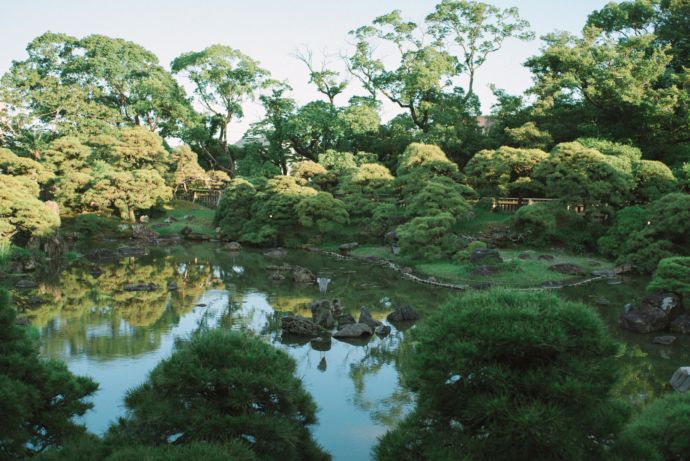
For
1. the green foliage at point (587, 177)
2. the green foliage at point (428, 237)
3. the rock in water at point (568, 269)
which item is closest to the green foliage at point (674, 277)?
the rock in water at point (568, 269)

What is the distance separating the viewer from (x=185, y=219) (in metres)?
35.1

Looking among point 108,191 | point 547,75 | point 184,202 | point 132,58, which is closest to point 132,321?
point 108,191

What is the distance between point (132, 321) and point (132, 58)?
112 feet

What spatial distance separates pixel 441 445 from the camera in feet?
15.5

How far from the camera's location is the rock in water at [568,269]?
64.0 ft

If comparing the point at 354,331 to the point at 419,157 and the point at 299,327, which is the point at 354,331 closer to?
the point at 299,327

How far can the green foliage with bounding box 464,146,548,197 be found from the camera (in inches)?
1067

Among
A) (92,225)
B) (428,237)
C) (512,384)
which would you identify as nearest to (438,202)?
(428,237)

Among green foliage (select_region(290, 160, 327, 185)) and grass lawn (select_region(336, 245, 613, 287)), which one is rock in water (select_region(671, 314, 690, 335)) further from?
green foliage (select_region(290, 160, 327, 185))

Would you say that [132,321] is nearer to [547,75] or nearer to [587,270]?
[587,270]

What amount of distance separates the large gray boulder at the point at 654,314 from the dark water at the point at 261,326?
428mm

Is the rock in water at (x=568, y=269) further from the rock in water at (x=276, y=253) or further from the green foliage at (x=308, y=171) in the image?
the green foliage at (x=308, y=171)

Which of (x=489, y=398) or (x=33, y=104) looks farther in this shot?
(x=33, y=104)

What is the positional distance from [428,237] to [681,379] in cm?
1257
